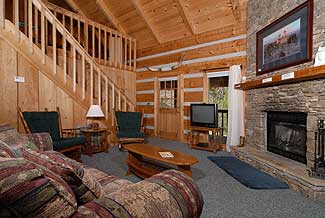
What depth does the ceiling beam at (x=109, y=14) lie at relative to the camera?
6434mm

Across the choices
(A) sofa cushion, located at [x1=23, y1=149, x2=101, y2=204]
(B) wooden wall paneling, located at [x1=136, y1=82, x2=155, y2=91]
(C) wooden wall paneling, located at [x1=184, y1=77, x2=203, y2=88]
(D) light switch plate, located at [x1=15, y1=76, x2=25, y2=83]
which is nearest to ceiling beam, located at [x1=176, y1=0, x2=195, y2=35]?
(C) wooden wall paneling, located at [x1=184, y1=77, x2=203, y2=88]

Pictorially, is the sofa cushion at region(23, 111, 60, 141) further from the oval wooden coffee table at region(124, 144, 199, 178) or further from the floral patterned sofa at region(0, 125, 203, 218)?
the floral patterned sofa at region(0, 125, 203, 218)

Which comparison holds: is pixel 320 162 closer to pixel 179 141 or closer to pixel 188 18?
pixel 179 141

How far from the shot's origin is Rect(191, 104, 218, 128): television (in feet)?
16.6

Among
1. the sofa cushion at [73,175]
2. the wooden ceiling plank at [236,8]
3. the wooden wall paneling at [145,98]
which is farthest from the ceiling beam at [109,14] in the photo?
the sofa cushion at [73,175]

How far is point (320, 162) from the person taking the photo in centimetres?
278

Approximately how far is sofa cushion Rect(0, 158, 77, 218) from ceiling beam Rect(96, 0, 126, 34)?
662 cm

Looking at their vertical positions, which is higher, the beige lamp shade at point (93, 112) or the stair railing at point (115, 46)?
the stair railing at point (115, 46)

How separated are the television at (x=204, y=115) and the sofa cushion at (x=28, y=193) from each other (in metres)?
4.48

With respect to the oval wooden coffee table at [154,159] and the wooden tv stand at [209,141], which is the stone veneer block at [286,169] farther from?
the oval wooden coffee table at [154,159]

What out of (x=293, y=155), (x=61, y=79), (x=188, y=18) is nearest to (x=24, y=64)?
(x=61, y=79)

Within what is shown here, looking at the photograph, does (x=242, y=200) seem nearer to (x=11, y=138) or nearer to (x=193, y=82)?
(x=11, y=138)

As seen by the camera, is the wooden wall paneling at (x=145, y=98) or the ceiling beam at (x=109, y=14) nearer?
the ceiling beam at (x=109, y=14)

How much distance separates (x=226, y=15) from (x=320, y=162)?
3792 millimetres
